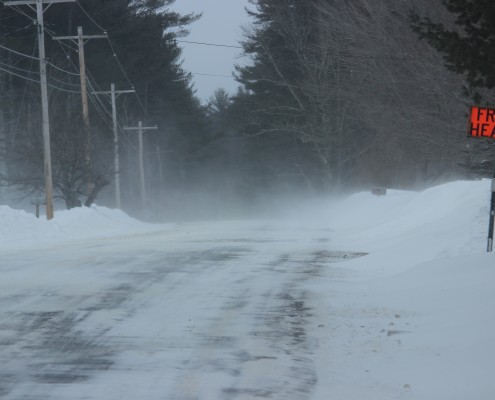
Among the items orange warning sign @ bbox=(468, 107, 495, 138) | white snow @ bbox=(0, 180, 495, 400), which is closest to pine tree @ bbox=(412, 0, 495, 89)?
orange warning sign @ bbox=(468, 107, 495, 138)

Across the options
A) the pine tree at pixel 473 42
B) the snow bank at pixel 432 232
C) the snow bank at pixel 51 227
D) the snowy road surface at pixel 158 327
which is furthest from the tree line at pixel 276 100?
the snow bank at pixel 51 227

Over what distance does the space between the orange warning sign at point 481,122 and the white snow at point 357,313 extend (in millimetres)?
1708

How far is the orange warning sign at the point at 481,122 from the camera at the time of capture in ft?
37.2

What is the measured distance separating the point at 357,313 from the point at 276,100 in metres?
44.6

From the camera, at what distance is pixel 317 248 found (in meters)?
21.0

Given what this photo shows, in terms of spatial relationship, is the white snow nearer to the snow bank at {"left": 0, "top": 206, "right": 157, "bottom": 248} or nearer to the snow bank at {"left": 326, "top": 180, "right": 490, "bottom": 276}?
the snow bank at {"left": 326, "top": 180, "right": 490, "bottom": 276}

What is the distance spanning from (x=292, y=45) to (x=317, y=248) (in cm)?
3145

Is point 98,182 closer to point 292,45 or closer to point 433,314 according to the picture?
point 292,45

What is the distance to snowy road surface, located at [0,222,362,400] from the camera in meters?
7.03

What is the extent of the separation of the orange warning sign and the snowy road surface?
3127 mm

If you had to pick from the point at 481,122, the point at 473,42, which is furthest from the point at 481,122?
the point at 473,42

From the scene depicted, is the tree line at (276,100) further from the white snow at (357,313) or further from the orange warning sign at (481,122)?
the white snow at (357,313)

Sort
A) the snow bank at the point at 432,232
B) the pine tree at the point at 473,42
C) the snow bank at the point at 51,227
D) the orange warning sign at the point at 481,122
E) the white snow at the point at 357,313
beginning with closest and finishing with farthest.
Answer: the white snow at the point at 357,313 → the pine tree at the point at 473,42 → the orange warning sign at the point at 481,122 → the snow bank at the point at 432,232 → the snow bank at the point at 51,227

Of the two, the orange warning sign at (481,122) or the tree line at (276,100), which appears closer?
the orange warning sign at (481,122)
